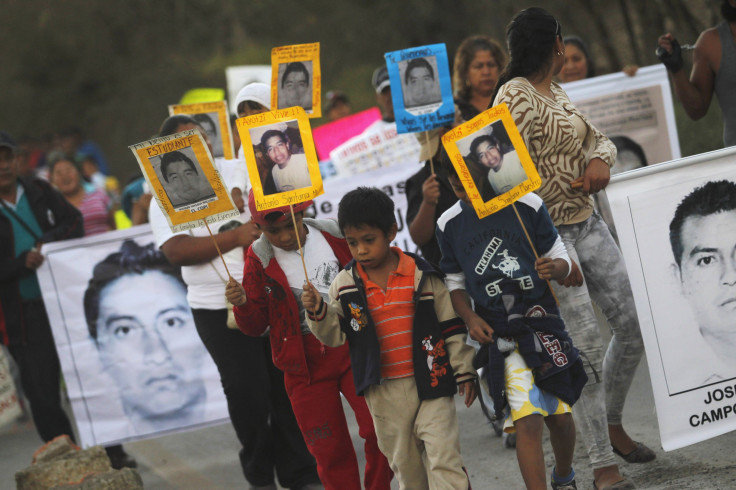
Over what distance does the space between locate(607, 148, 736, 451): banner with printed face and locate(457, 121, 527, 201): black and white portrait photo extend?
685mm

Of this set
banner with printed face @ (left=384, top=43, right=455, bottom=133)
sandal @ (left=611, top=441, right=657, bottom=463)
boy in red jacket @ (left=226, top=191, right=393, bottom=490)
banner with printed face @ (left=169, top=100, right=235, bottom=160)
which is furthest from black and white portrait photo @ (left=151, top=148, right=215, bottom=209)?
sandal @ (left=611, top=441, right=657, bottom=463)

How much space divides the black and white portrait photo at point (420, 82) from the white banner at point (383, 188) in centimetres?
174

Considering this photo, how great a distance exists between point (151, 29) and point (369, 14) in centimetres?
1281

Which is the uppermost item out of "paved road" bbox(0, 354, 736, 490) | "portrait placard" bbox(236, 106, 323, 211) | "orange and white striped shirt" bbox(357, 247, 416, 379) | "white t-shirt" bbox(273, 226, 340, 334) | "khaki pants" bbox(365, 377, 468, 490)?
"portrait placard" bbox(236, 106, 323, 211)

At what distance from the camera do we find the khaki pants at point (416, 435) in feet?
13.0

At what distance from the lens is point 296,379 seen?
4.59m

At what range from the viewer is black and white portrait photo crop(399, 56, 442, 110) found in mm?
5629

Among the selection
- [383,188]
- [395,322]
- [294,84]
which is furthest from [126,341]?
[395,322]

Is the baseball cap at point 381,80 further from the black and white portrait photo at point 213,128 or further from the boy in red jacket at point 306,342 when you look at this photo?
the boy in red jacket at point 306,342

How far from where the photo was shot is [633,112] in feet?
25.7

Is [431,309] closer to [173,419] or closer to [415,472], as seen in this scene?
[415,472]

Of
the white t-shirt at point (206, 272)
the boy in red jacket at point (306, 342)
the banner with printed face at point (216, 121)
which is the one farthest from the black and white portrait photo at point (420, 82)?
the boy in red jacket at point (306, 342)

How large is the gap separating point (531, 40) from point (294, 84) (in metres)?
1.54

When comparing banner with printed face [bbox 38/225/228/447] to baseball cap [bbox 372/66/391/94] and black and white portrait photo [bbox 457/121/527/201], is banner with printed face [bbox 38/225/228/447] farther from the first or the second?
black and white portrait photo [bbox 457/121/527/201]
